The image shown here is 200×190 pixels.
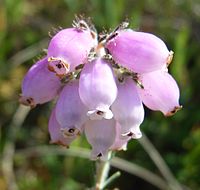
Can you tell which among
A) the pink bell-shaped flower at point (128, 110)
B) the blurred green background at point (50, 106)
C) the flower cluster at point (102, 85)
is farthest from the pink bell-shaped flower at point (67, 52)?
the blurred green background at point (50, 106)

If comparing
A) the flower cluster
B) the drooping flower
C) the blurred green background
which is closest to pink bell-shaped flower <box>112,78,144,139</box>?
the flower cluster

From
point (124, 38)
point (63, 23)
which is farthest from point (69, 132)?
point (63, 23)

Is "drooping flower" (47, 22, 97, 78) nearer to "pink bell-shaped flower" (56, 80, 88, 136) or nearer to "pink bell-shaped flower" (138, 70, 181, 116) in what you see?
"pink bell-shaped flower" (56, 80, 88, 136)

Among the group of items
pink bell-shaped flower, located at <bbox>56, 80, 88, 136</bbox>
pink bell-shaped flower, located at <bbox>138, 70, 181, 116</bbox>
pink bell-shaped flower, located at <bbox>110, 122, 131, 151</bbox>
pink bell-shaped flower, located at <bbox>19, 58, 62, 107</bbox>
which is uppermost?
pink bell-shaped flower, located at <bbox>19, 58, 62, 107</bbox>

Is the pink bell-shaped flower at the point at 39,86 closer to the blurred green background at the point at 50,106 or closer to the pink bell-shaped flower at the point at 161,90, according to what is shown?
the pink bell-shaped flower at the point at 161,90

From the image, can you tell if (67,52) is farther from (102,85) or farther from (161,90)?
(161,90)

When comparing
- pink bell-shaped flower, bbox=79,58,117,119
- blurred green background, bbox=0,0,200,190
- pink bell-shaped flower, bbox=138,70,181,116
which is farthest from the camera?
blurred green background, bbox=0,0,200,190

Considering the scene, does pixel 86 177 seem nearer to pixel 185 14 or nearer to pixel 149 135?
pixel 149 135
